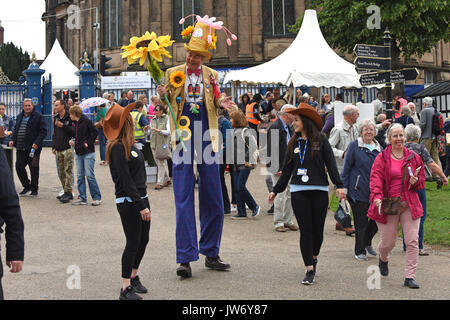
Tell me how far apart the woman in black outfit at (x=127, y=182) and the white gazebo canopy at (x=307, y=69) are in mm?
13221

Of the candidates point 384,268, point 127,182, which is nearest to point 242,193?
point 384,268

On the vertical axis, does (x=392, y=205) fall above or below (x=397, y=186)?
below

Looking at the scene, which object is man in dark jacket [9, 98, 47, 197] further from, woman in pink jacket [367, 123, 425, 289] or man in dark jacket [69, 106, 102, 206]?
woman in pink jacket [367, 123, 425, 289]

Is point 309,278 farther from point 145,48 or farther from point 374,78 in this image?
point 374,78

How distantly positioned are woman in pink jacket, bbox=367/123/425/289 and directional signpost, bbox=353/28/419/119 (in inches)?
233

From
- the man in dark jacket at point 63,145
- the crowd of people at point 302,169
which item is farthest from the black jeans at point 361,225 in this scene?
the man in dark jacket at point 63,145

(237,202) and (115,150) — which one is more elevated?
(115,150)

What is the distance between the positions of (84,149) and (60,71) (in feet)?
73.6

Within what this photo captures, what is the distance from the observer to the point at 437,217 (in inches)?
465

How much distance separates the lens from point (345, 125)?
35.0 feet

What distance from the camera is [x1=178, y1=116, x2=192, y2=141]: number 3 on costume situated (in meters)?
Answer: 7.65
